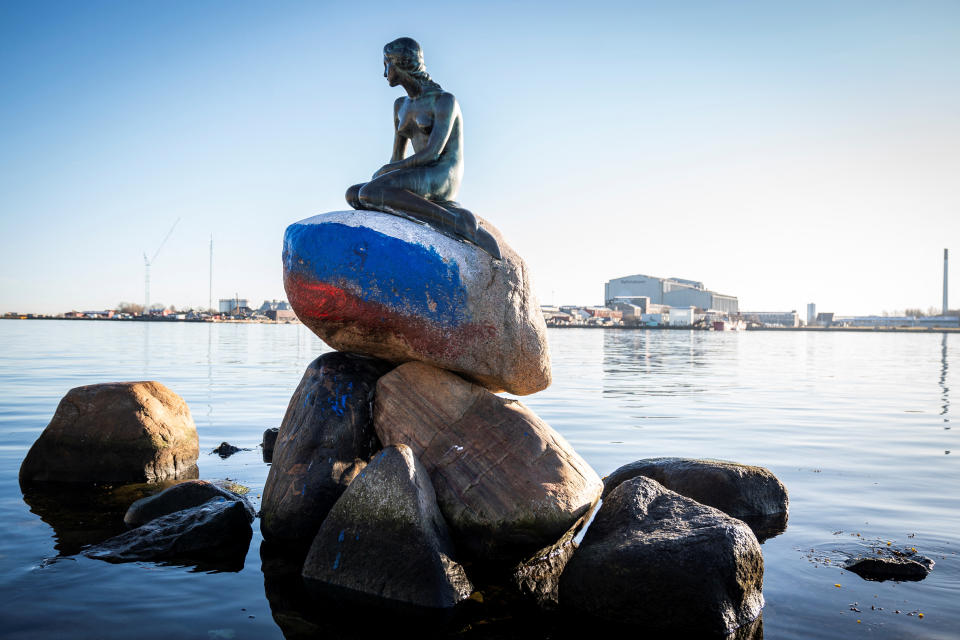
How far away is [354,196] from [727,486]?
5.53m

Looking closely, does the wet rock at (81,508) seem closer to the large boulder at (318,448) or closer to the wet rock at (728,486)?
the large boulder at (318,448)

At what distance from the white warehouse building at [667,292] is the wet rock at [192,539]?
525ft

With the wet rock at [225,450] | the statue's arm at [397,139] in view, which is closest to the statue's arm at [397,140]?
the statue's arm at [397,139]

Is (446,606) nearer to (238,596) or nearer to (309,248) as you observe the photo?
(238,596)

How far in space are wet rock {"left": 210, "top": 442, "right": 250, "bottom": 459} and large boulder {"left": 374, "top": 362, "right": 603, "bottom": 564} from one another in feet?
17.8

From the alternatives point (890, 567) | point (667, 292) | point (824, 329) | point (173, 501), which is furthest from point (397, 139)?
point (667, 292)

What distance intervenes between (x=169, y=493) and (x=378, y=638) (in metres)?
3.78

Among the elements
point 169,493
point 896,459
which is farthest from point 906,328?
point 169,493

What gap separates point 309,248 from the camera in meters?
7.47

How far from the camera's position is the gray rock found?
837cm

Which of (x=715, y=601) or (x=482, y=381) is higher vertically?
(x=482, y=381)

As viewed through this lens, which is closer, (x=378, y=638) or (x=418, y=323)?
(x=378, y=638)

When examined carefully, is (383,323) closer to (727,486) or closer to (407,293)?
(407,293)

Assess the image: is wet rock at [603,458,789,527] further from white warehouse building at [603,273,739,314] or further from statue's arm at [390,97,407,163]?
white warehouse building at [603,273,739,314]
